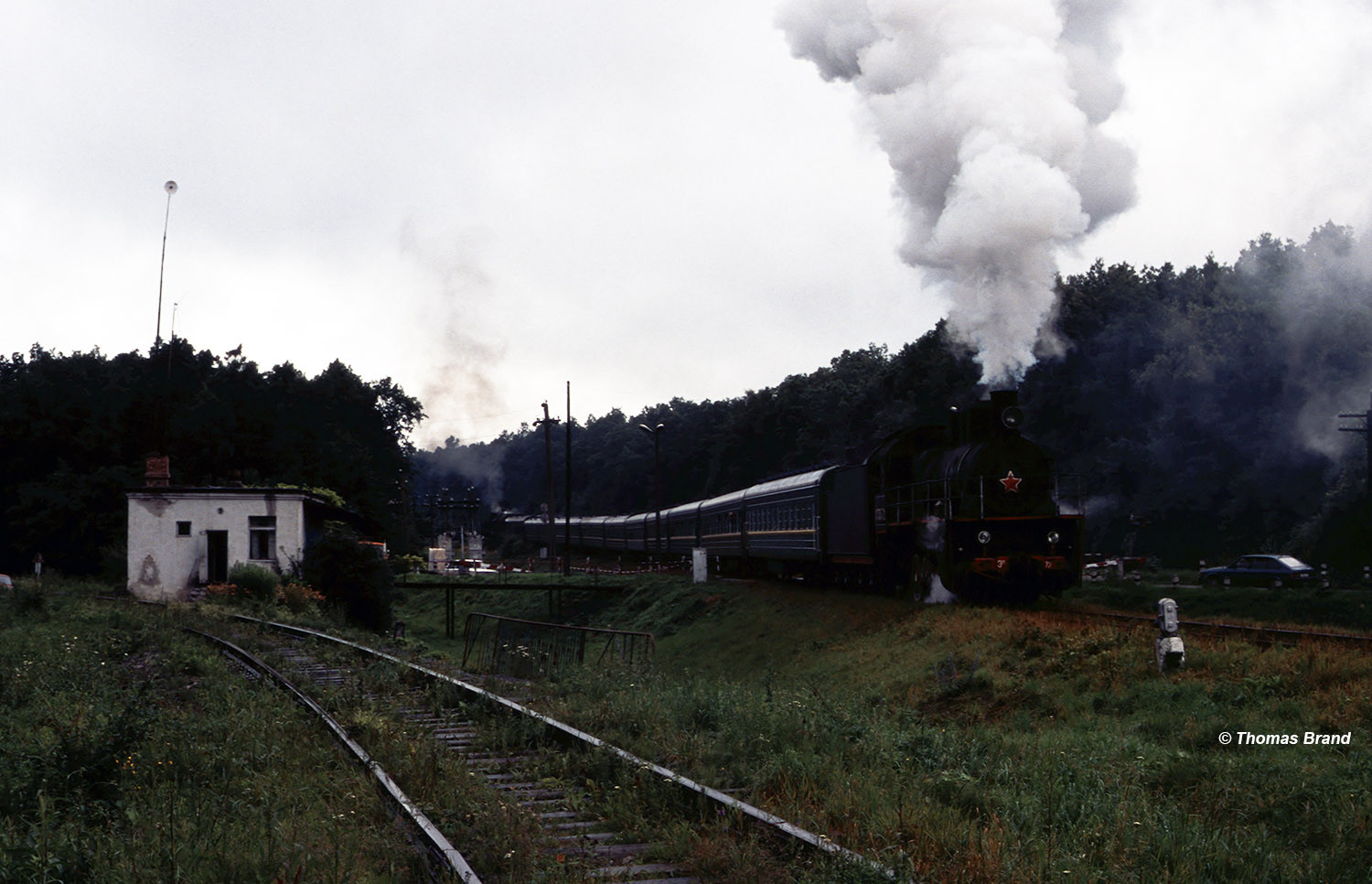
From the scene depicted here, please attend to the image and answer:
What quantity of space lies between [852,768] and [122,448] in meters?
54.2

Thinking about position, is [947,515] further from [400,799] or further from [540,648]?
[400,799]

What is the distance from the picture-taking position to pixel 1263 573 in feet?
115

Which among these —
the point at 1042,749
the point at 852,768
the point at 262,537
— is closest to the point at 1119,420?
the point at 262,537

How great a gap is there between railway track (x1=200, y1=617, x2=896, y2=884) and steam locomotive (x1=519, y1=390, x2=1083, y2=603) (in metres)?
10.9

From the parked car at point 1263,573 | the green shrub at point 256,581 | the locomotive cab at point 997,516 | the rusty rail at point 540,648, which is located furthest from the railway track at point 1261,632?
the green shrub at point 256,581

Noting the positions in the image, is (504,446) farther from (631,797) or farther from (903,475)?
(631,797)

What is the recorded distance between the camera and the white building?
123 ft

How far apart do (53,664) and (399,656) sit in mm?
5112

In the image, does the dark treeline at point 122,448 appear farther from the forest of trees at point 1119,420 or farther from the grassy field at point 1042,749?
the grassy field at point 1042,749

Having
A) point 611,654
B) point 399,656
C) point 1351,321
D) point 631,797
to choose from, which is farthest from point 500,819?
point 1351,321

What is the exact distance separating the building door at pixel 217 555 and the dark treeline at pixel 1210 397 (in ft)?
72.0

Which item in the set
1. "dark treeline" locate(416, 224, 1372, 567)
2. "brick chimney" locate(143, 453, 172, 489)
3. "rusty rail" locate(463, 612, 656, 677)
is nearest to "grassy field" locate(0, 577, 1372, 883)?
"rusty rail" locate(463, 612, 656, 677)

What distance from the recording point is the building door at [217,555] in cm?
3803

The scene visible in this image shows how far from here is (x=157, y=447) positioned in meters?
53.6
